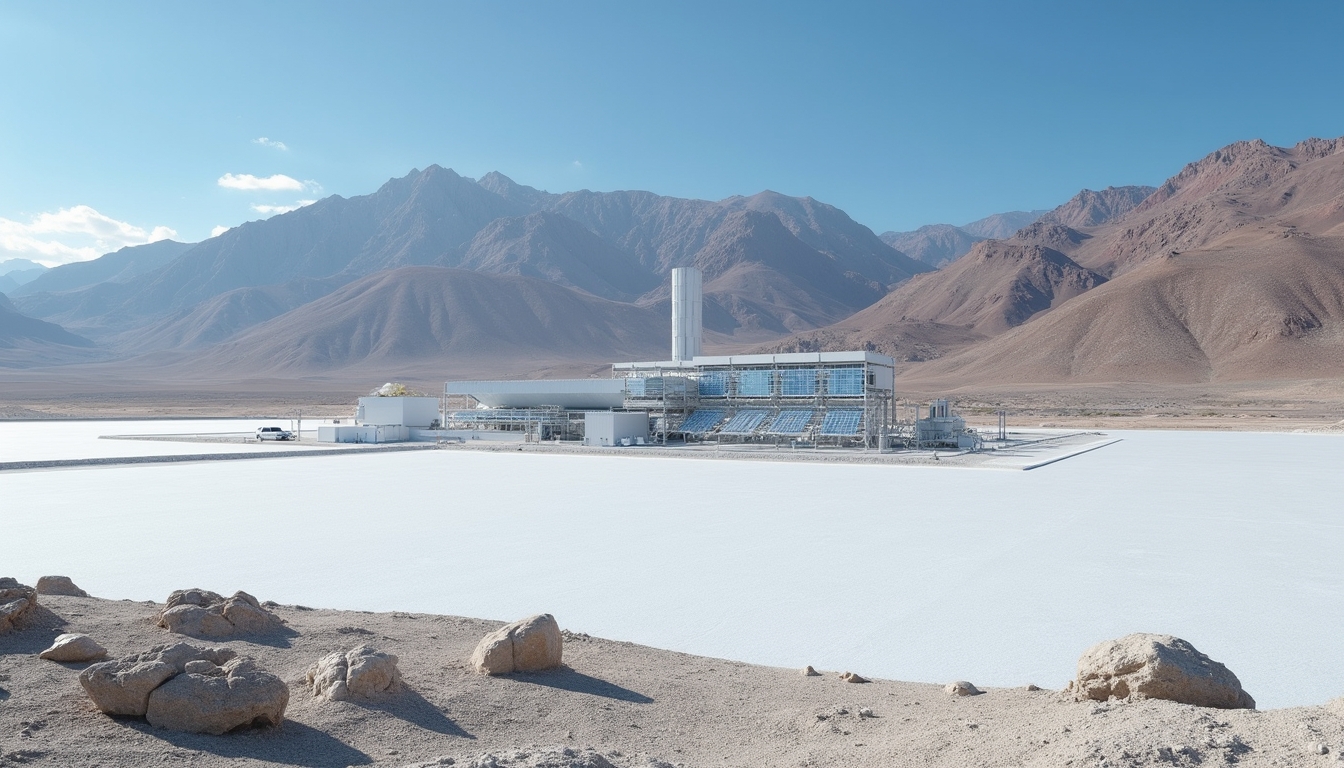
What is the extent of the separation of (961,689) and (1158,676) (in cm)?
154

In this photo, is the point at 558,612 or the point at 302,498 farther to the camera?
the point at 302,498

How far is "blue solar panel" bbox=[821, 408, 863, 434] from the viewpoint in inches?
1576

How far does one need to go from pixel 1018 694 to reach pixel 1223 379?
394 ft

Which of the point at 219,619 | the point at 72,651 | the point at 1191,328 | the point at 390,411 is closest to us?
the point at 72,651

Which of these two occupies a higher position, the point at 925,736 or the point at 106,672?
the point at 106,672

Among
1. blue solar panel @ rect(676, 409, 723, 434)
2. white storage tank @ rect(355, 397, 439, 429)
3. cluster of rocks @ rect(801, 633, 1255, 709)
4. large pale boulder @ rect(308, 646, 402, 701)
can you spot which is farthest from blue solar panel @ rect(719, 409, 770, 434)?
large pale boulder @ rect(308, 646, 402, 701)

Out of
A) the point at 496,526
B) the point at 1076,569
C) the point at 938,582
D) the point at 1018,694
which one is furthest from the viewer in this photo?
the point at 496,526

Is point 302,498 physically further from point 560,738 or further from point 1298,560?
point 1298,560

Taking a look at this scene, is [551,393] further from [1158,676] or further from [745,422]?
[1158,676]

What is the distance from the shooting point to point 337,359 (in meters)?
179

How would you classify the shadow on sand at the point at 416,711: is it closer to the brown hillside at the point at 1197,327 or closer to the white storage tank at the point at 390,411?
the white storage tank at the point at 390,411

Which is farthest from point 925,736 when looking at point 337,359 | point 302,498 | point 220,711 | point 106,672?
point 337,359

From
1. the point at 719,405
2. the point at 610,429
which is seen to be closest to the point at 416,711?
the point at 610,429

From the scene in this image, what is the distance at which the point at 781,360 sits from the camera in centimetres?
4481
